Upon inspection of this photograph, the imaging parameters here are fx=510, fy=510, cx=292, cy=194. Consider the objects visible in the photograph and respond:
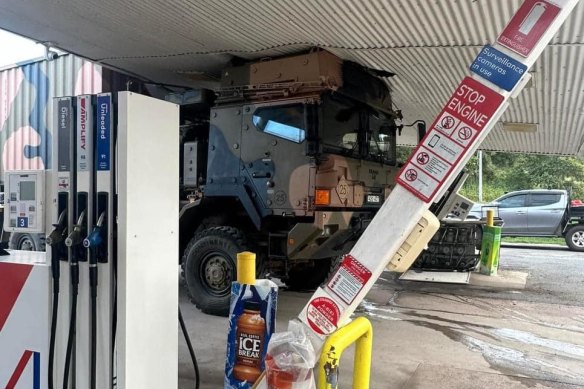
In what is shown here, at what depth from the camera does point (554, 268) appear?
32.4 feet

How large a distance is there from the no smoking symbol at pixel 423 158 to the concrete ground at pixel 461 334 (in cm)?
230

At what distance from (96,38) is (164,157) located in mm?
3561

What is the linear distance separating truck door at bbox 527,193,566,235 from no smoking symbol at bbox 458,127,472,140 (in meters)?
→ 13.2

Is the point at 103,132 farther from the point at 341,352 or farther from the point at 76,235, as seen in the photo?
the point at 341,352

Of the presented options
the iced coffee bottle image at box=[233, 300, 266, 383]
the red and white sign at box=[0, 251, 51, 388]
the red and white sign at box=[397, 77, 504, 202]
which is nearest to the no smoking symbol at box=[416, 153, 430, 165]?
the red and white sign at box=[397, 77, 504, 202]

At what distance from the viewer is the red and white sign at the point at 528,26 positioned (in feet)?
6.18

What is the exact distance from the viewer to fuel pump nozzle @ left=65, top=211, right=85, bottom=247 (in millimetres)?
2240

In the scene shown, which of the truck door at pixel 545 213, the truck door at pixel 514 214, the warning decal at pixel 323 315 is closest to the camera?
the warning decal at pixel 323 315

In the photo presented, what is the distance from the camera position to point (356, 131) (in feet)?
19.0

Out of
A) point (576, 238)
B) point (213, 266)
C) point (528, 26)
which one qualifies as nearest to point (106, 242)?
point (528, 26)

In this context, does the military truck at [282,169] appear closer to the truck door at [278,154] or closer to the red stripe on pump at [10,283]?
the truck door at [278,154]

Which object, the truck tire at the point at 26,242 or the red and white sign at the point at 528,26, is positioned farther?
the truck tire at the point at 26,242

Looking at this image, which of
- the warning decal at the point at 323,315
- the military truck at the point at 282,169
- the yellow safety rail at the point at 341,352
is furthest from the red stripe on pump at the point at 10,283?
the military truck at the point at 282,169

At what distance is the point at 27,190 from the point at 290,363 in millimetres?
1546
